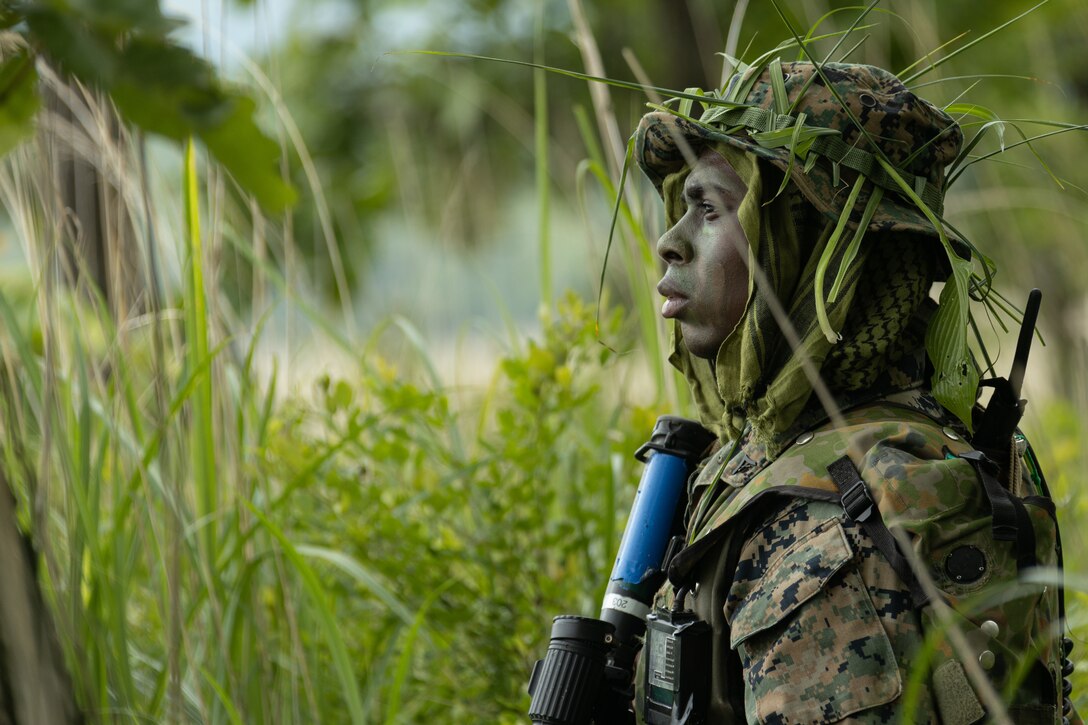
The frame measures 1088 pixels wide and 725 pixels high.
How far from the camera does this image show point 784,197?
1.14 metres

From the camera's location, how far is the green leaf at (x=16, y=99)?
815mm

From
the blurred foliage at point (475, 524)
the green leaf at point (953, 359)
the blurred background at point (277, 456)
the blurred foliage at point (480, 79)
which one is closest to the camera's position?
the green leaf at point (953, 359)

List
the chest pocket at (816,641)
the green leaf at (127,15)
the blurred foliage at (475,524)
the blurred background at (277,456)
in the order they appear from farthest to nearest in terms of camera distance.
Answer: the blurred foliage at (475,524), the blurred background at (277,456), the chest pocket at (816,641), the green leaf at (127,15)

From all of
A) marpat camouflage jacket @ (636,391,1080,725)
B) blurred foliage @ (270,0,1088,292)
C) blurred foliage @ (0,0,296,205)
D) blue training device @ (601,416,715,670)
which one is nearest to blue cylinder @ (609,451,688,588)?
blue training device @ (601,416,715,670)

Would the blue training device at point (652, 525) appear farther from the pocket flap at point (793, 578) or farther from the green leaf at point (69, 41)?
the green leaf at point (69, 41)

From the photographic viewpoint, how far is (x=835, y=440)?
109cm

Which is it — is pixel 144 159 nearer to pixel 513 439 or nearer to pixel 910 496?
pixel 513 439

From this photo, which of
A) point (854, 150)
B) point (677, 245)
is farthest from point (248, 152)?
point (854, 150)

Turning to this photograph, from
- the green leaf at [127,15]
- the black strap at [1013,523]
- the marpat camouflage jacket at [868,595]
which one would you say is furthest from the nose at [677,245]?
the green leaf at [127,15]

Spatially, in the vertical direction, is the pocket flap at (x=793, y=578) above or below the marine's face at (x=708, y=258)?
below

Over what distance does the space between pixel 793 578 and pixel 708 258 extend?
0.34 meters

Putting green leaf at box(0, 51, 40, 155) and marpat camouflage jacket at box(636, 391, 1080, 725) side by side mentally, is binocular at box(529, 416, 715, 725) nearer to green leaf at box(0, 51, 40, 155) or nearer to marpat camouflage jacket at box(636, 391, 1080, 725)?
marpat camouflage jacket at box(636, 391, 1080, 725)

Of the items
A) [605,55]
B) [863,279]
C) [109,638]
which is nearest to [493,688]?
[109,638]

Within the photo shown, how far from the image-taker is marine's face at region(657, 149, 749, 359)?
3.77 ft
